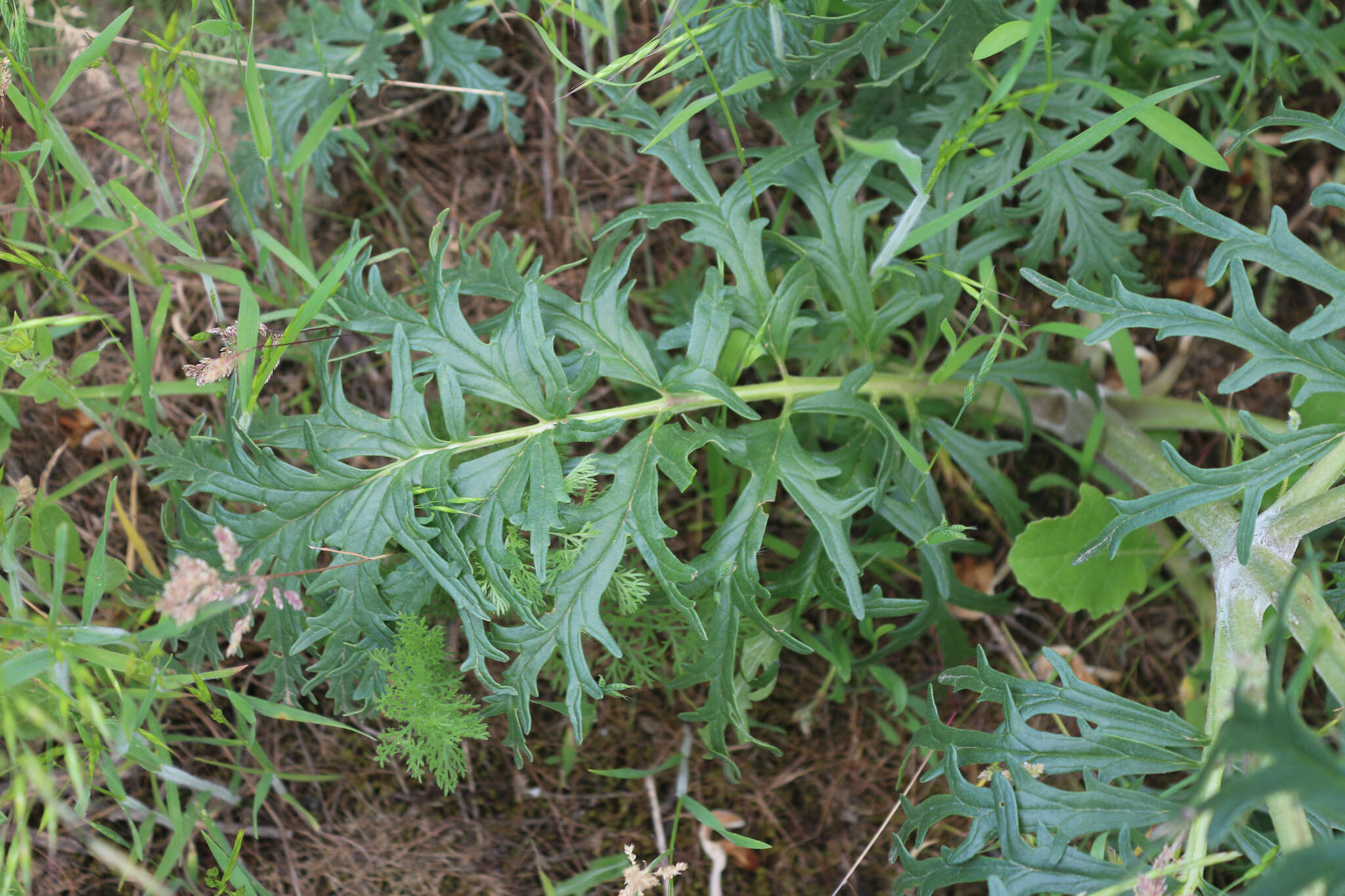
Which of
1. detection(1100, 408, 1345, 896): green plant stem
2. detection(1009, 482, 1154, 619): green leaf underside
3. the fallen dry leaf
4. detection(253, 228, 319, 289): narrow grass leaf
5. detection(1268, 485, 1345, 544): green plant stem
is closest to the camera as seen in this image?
detection(1100, 408, 1345, 896): green plant stem

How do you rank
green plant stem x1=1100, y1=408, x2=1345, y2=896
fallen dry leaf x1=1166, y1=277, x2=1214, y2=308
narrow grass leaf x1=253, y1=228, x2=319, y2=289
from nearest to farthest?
green plant stem x1=1100, y1=408, x2=1345, y2=896
narrow grass leaf x1=253, y1=228, x2=319, y2=289
fallen dry leaf x1=1166, y1=277, x2=1214, y2=308

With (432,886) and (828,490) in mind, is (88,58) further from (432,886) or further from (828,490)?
(432,886)

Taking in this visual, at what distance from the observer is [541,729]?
2.61 meters

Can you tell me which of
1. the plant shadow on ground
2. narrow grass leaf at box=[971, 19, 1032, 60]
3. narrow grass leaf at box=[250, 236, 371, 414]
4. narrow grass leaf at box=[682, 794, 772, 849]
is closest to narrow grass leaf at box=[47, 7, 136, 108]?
narrow grass leaf at box=[250, 236, 371, 414]

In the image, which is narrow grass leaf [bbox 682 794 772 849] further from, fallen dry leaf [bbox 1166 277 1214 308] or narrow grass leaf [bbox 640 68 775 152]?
fallen dry leaf [bbox 1166 277 1214 308]

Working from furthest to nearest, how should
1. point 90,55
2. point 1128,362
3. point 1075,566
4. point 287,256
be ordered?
point 1128,362 < point 1075,566 < point 287,256 < point 90,55

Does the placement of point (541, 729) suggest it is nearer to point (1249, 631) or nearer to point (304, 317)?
point (304, 317)

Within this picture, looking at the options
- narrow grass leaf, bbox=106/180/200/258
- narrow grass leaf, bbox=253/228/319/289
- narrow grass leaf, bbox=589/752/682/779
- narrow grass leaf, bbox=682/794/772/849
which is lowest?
narrow grass leaf, bbox=589/752/682/779

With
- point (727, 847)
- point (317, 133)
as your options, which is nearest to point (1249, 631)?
point (727, 847)

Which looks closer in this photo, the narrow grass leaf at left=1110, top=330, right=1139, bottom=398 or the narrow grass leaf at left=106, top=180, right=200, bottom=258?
the narrow grass leaf at left=106, top=180, right=200, bottom=258

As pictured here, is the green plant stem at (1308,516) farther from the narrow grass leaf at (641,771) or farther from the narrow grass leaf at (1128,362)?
the narrow grass leaf at (641,771)

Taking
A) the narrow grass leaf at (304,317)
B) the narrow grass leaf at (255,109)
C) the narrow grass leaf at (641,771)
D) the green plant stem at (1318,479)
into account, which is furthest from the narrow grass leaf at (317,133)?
the green plant stem at (1318,479)

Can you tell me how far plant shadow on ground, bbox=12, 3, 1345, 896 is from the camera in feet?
8.36

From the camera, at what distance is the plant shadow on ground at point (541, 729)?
2.55m
